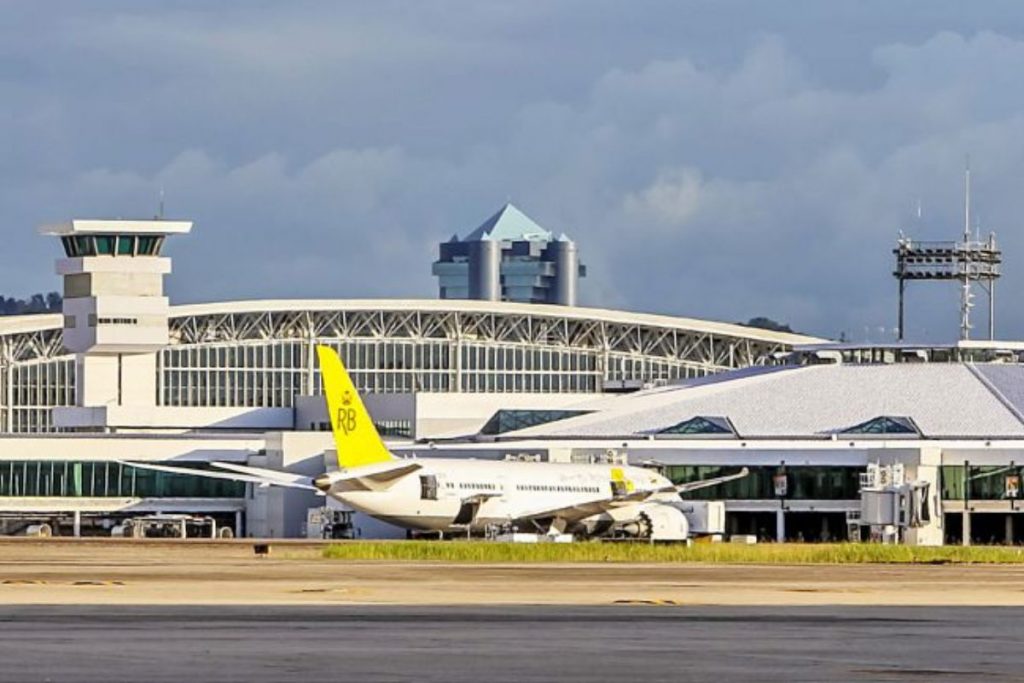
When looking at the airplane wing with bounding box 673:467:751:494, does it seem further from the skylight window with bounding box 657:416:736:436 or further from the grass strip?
the grass strip

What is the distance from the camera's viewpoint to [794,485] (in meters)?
147

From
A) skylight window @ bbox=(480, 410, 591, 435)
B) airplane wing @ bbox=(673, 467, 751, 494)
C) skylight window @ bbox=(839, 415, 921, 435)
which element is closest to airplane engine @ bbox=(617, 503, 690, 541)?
airplane wing @ bbox=(673, 467, 751, 494)

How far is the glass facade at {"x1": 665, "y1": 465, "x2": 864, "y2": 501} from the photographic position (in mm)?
145875

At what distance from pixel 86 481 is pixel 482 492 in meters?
51.4

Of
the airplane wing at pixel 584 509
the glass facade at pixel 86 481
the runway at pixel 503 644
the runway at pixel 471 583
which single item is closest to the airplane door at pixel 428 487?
the airplane wing at pixel 584 509

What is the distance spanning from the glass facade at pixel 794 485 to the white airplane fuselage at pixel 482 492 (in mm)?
19666

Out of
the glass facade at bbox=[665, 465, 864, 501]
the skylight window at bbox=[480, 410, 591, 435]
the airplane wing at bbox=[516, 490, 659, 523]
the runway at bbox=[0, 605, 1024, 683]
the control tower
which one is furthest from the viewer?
the control tower

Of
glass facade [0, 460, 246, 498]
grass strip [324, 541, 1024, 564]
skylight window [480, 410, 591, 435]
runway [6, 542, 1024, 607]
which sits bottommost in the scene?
runway [6, 542, 1024, 607]

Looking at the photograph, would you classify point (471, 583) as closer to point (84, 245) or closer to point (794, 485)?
point (794, 485)

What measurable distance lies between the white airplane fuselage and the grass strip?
728 inches

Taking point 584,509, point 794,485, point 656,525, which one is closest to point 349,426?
point 584,509

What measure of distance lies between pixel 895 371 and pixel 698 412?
14.8 m

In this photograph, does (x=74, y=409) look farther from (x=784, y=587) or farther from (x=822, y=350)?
(x=784, y=587)

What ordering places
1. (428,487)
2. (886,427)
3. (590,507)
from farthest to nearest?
(886,427)
(590,507)
(428,487)
